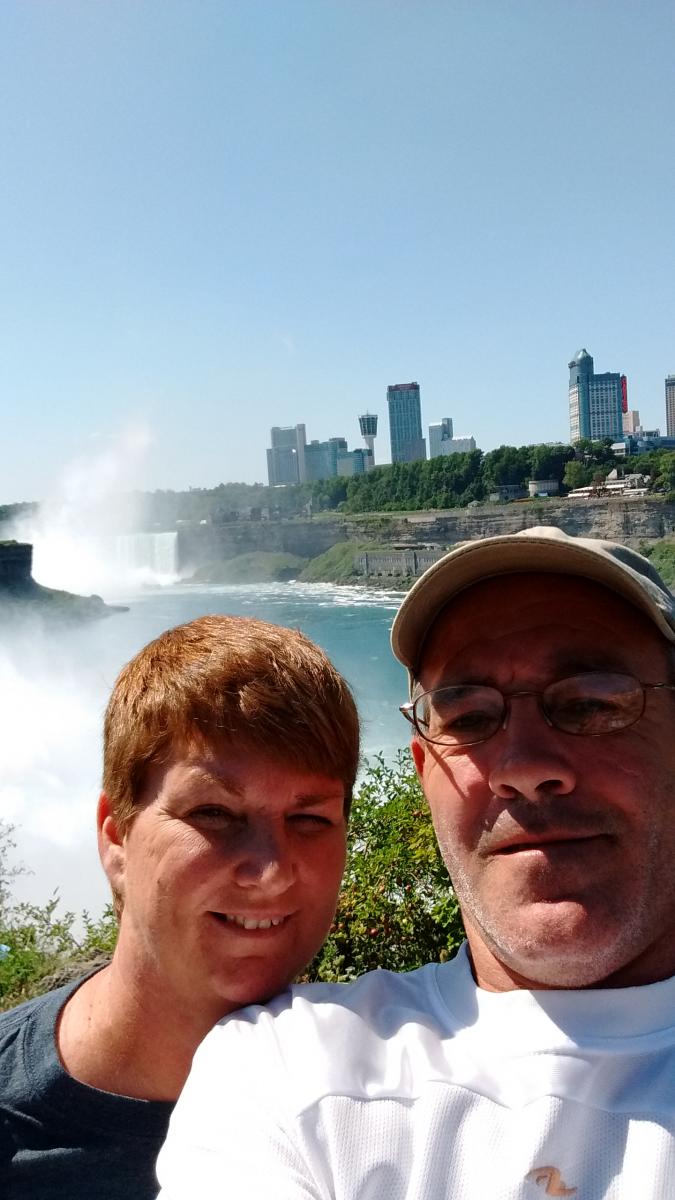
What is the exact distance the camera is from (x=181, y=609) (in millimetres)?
54125

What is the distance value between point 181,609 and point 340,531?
11.4 meters

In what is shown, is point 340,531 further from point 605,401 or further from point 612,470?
point 605,401

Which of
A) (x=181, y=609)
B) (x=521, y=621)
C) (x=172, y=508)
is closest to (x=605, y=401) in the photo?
(x=172, y=508)

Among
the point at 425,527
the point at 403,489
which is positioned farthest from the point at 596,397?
the point at 425,527

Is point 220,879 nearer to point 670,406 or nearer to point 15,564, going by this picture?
point 15,564

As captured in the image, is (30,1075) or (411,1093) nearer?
(411,1093)

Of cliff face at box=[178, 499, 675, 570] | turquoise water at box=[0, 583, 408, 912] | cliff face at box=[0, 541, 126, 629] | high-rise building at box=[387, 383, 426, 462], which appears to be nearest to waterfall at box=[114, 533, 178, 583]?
cliff face at box=[178, 499, 675, 570]

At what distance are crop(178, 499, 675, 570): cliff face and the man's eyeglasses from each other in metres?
26.6

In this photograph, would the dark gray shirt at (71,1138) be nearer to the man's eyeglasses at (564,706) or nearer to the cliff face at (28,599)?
the man's eyeglasses at (564,706)

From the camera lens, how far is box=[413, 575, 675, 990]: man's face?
1.12 metres

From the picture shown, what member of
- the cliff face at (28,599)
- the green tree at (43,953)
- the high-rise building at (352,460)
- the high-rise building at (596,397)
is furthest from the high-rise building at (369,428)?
the green tree at (43,953)

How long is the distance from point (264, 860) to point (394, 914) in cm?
182

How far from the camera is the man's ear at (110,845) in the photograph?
136cm

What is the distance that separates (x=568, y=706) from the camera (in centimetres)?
122
